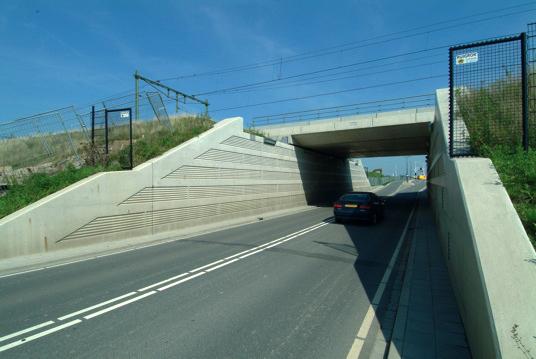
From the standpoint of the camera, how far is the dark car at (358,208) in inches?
617

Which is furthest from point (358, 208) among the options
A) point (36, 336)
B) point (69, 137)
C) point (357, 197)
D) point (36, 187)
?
point (69, 137)

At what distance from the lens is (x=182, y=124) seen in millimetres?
18500

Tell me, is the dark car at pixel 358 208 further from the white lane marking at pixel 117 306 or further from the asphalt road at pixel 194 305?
the white lane marking at pixel 117 306

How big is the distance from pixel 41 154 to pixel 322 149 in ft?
80.2

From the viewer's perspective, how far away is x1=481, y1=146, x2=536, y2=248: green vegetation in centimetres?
447

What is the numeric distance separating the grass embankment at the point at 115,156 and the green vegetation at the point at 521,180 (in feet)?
40.5

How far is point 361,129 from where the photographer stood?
2425 centimetres

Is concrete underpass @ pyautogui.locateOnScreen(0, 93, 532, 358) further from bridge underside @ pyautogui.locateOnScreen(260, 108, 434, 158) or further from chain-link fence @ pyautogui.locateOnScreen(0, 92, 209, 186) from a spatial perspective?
bridge underside @ pyautogui.locateOnScreen(260, 108, 434, 158)

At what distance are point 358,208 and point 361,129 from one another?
1029cm

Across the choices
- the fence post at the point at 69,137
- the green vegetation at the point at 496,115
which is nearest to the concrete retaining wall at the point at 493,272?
the green vegetation at the point at 496,115

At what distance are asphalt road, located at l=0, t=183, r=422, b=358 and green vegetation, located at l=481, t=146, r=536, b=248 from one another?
2681 millimetres

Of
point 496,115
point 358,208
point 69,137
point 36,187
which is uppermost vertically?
point 69,137

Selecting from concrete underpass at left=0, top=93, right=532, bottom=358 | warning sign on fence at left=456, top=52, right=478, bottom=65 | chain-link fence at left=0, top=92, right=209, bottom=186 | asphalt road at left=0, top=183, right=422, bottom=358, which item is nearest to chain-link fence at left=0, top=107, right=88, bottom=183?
chain-link fence at left=0, top=92, right=209, bottom=186

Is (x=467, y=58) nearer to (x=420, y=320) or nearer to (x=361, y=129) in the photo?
(x=420, y=320)
